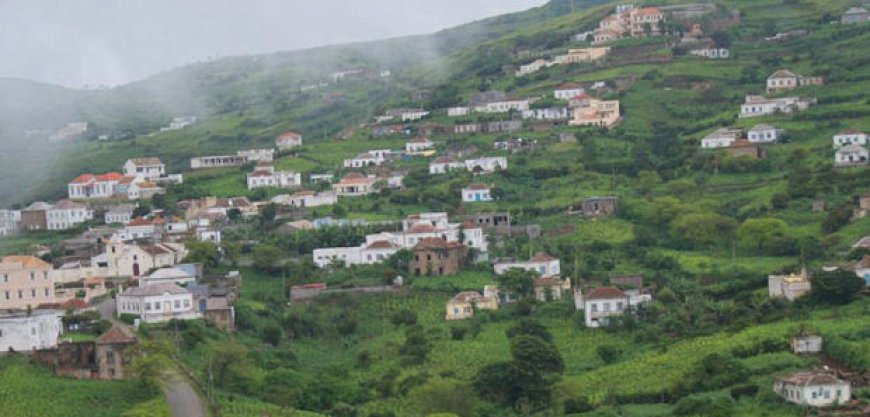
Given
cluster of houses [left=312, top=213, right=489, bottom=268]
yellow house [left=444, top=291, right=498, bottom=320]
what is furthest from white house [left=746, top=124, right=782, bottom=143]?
yellow house [left=444, top=291, right=498, bottom=320]

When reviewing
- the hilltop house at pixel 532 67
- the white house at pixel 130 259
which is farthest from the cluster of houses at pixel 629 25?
the white house at pixel 130 259

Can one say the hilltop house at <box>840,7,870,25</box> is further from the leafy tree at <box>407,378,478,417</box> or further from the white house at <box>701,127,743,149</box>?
the leafy tree at <box>407,378,478,417</box>

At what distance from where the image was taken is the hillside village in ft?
156

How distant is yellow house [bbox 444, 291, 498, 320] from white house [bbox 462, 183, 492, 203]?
46.2 ft

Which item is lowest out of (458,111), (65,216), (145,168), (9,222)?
(9,222)

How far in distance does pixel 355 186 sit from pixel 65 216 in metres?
12.6

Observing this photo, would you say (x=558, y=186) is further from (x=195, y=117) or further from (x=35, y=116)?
(x=35, y=116)

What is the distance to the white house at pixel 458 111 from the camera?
8888cm

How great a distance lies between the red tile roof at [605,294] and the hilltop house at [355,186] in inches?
885

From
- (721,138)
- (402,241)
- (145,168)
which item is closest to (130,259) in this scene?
(402,241)

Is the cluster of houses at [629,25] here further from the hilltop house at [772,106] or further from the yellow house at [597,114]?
the hilltop house at [772,106]

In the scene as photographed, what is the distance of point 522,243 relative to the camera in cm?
6456

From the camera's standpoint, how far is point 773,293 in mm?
53531

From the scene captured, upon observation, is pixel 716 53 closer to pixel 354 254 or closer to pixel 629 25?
pixel 629 25
